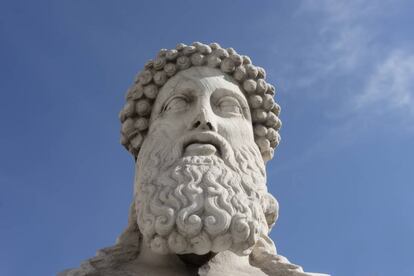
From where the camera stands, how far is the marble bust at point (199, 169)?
4930 millimetres

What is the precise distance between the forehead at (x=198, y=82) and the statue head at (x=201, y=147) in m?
0.01

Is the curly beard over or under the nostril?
under

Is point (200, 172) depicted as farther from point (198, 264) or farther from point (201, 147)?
point (198, 264)

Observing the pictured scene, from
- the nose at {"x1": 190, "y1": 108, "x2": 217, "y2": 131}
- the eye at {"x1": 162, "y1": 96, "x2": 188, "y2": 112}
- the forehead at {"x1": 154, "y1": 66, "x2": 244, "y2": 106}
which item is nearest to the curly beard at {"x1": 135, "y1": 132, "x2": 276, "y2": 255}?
the nose at {"x1": 190, "y1": 108, "x2": 217, "y2": 131}

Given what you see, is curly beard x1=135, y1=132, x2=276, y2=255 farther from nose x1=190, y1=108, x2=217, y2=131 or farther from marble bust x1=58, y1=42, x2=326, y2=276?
nose x1=190, y1=108, x2=217, y2=131

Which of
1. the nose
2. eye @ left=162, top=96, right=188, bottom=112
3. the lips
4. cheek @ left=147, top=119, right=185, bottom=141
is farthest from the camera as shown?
eye @ left=162, top=96, right=188, bottom=112

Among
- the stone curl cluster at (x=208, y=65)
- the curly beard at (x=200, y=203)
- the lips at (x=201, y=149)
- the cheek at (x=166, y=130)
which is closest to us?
the curly beard at (x=200, y=203)

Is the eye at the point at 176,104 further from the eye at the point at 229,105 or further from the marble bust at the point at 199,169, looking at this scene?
the eye at the point at 229,105

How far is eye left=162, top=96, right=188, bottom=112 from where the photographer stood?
20.4ft

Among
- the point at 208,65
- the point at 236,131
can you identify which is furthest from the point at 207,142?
the point at 208,65

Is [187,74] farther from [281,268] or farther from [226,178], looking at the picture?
[281,268]

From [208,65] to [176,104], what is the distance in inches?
27.8

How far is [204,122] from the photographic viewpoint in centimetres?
583

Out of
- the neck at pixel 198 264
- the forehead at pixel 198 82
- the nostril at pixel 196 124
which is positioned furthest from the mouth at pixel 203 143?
the neck at pixel 198 264
